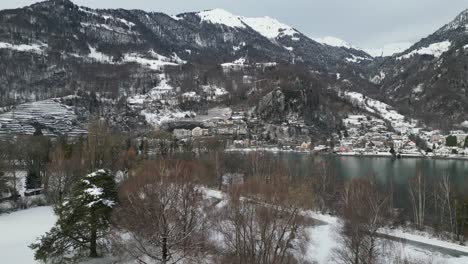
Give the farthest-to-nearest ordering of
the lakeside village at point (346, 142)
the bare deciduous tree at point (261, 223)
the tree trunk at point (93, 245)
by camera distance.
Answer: the lakeside village at point (346, 142)
the tree trunk at point (93, 245)
the bare deciduous tree at point (261, 223)

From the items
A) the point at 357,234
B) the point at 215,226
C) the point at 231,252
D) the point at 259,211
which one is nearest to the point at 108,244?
the point at 215,226

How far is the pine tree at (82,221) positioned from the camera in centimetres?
2384

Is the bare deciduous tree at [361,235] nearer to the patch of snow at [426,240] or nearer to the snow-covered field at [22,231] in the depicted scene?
the patch of snow at [426,240]

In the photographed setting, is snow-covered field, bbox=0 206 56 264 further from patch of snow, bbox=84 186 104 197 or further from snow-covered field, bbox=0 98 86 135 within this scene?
snow-covered field, bbox=0 98 86 135

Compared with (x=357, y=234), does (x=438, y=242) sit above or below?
below

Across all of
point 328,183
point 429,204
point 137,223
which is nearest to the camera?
point 137,223

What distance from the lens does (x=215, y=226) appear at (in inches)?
989

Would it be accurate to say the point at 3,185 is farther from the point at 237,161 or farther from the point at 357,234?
the point at 237,161

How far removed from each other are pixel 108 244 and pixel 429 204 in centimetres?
4079

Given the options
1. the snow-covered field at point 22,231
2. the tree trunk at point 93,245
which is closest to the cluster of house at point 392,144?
the snow-covered field at point 22,231

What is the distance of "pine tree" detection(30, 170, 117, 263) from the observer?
2384cm

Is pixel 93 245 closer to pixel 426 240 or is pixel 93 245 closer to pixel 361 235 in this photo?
pixel 361 235

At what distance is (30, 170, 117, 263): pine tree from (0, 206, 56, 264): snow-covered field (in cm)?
285

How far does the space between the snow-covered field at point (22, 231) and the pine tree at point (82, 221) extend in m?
2.85
